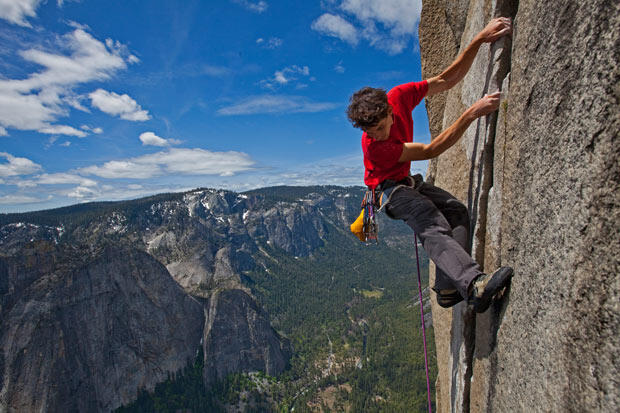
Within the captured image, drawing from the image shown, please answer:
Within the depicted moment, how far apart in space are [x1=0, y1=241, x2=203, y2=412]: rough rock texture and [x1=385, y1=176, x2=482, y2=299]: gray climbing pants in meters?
65.2

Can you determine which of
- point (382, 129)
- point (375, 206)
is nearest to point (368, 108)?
point (382, 129)

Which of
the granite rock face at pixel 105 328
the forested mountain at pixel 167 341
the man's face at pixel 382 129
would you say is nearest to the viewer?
the man's face at pixel 382 129

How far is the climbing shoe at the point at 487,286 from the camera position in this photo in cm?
305

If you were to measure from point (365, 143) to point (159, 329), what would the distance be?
76.5 m

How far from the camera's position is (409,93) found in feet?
14.9

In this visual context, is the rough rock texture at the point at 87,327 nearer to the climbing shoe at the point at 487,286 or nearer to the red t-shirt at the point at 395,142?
the red t-shirt at the point at 395,142

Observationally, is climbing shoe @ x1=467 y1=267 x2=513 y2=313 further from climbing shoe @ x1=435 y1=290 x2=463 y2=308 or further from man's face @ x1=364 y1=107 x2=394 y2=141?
man's face @ x1=364 y1=107 x2=394 y2=141

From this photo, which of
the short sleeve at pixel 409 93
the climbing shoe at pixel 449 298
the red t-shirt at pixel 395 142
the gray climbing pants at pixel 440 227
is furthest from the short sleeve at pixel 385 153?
the climbing shoe at pixel 449 298

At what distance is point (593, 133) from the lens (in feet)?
6.52

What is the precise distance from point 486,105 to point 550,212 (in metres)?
1.63

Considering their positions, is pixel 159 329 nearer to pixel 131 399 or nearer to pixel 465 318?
pixel 131 399

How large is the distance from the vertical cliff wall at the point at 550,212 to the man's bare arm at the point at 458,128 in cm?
16

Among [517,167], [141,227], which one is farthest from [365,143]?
[141,227]

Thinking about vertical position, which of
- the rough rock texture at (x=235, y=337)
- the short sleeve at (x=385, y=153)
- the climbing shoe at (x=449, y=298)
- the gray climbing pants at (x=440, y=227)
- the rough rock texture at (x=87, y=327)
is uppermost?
the short sleeve at (x=385, y=153)
